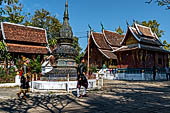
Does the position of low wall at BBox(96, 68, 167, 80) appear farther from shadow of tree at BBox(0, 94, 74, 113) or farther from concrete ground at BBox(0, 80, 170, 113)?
shadow of tree at BBox(0, 94, 74, 113)

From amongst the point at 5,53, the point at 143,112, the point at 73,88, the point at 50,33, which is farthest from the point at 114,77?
the point at 50,33

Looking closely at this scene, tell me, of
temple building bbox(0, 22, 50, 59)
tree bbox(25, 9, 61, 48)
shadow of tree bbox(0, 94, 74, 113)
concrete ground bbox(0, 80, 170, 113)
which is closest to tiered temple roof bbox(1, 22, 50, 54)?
temple building bbox(0, 22, 50, 59)

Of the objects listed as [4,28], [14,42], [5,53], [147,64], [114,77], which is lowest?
[114,77]

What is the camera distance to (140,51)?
72.5 feet

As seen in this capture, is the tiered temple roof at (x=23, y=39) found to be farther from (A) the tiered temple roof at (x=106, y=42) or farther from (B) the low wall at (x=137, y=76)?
(B) the low wall at (x=137, y=76)

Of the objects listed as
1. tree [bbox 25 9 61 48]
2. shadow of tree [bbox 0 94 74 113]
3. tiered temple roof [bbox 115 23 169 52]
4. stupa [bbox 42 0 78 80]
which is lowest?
shadow of tree [bbox 0 94 74 113]

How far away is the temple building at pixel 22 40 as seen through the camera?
2264 cm

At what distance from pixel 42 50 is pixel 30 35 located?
3.23m

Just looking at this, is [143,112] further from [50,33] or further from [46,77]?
[50,33]

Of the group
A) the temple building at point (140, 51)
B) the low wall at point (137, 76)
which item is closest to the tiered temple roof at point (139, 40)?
the temple building at point (140, 51)

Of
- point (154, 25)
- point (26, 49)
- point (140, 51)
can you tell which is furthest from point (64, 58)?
point (154, 25)

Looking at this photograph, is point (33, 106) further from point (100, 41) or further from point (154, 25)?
point (154, 25)

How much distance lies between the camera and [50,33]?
35.3m

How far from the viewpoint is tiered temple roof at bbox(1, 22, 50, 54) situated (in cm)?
2272
